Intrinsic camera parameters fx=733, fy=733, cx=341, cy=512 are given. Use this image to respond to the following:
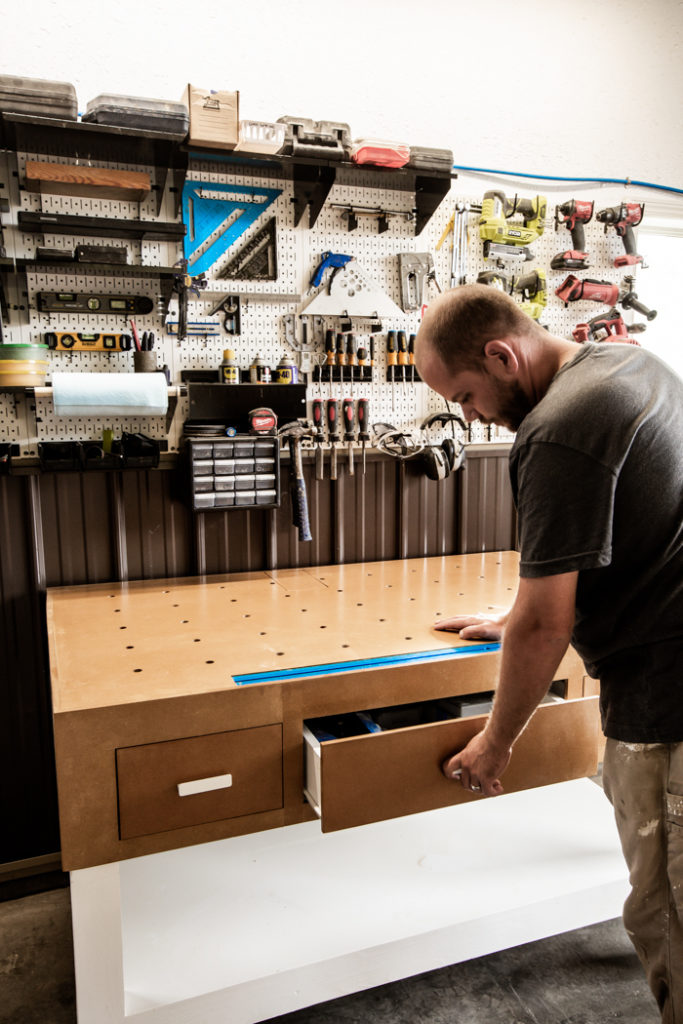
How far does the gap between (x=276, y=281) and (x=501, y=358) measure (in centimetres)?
112

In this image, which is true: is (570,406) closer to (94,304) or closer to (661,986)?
(661,986)

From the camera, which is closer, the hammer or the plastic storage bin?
Result: the plastic storage bin

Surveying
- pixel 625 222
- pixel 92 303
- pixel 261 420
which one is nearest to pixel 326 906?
pixel 261 420

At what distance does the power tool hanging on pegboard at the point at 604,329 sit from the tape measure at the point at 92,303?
137 cm

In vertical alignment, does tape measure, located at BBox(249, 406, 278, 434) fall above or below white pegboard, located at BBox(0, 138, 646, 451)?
below

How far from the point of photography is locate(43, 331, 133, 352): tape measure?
1896mm

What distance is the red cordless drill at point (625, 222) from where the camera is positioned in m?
2.40

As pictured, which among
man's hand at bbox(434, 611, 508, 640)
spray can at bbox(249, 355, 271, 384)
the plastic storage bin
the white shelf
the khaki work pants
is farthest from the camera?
spray can at bbox(249, 355, 271, 384)

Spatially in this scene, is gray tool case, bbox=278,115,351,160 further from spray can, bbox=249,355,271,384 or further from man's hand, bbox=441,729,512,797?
man's hand, bbox=441,729,512,797

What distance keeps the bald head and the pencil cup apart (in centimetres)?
94

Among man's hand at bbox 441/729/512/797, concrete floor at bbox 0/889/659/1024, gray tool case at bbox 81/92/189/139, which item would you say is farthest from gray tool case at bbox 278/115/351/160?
concrete floor at bbox 0/889/659/1024

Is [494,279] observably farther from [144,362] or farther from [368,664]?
[368,664]

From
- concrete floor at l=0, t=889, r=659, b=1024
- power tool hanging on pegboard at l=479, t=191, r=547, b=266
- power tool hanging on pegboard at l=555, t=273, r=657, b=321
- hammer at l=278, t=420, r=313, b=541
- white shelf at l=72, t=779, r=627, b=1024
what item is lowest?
concrete floor at l=0, t=889, r=659, b=1024

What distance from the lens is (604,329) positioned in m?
2.44
